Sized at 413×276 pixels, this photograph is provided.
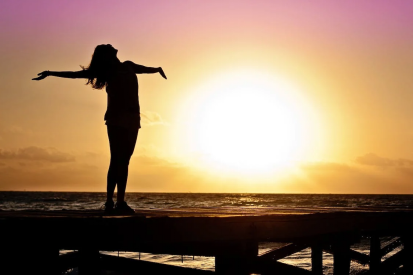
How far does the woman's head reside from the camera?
287 inches

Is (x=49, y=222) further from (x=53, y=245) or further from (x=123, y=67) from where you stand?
(x=123, y=67)

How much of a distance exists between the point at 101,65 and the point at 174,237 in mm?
2653

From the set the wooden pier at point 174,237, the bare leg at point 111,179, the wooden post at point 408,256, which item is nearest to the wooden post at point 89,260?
the wooden pier at point 174,237

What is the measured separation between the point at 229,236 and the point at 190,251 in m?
1.94

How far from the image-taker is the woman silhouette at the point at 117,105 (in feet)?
23.6

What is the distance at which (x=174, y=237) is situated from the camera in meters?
6.21

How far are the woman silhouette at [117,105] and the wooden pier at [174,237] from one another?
1.99ft

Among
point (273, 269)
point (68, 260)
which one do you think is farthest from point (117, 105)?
point (273, 269)

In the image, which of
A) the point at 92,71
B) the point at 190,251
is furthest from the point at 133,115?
the point at 190,251

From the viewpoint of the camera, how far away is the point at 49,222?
5.52 m

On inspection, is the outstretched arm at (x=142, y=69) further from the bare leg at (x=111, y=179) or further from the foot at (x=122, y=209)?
the foot at (x=122, y=209)

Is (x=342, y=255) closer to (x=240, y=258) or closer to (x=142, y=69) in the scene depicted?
(x=240, y=258)

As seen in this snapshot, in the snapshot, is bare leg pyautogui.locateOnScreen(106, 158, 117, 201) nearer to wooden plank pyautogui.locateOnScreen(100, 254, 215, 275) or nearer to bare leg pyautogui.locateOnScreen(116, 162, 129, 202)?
bare leg pyautogui.locateOnScreen(116, 162, 129, 202)

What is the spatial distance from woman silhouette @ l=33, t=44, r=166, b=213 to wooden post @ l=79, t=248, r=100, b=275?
2.91ft
